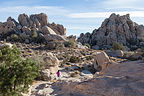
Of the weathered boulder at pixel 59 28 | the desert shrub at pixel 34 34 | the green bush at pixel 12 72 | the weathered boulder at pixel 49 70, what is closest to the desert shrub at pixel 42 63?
the weathered boulder at pixel 49 70

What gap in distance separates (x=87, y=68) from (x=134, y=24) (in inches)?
1866

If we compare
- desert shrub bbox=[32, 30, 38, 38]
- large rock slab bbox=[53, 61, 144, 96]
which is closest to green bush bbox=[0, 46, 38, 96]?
large rock slab bbox=[53, 61, 144, 96]

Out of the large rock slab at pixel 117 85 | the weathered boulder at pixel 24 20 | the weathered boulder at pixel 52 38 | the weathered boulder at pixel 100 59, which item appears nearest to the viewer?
the large rock slab at pixel 117 85

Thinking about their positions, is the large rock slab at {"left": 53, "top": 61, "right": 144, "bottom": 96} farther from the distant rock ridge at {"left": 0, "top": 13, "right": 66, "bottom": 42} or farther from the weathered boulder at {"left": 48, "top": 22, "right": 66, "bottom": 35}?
the weathered boulder at {"left": 48, "top": 22, "right": 66, "bottom": 35}

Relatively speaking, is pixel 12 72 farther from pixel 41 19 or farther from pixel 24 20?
pixel 41 19

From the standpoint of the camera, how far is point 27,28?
60.7 metres

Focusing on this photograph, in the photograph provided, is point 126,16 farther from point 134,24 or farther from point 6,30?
point 6,30

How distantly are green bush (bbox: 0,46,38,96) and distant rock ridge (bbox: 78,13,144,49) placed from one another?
1962 inches

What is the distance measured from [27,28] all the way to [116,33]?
31195 mm

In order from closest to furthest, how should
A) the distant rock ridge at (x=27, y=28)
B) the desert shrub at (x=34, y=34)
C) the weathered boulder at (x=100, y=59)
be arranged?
1. the weathered boulder at (x=100, y=59)
2. the desert shrub at (x=34, y=34)
3. the distant rock ridge at (x=27, y=28)

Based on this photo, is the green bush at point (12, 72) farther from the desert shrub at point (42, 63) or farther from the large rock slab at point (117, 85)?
the desert shrub at point (42, 63)

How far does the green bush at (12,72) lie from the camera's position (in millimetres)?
10625

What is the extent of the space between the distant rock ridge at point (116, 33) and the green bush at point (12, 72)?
49.8m

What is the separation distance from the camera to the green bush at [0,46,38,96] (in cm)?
1062
